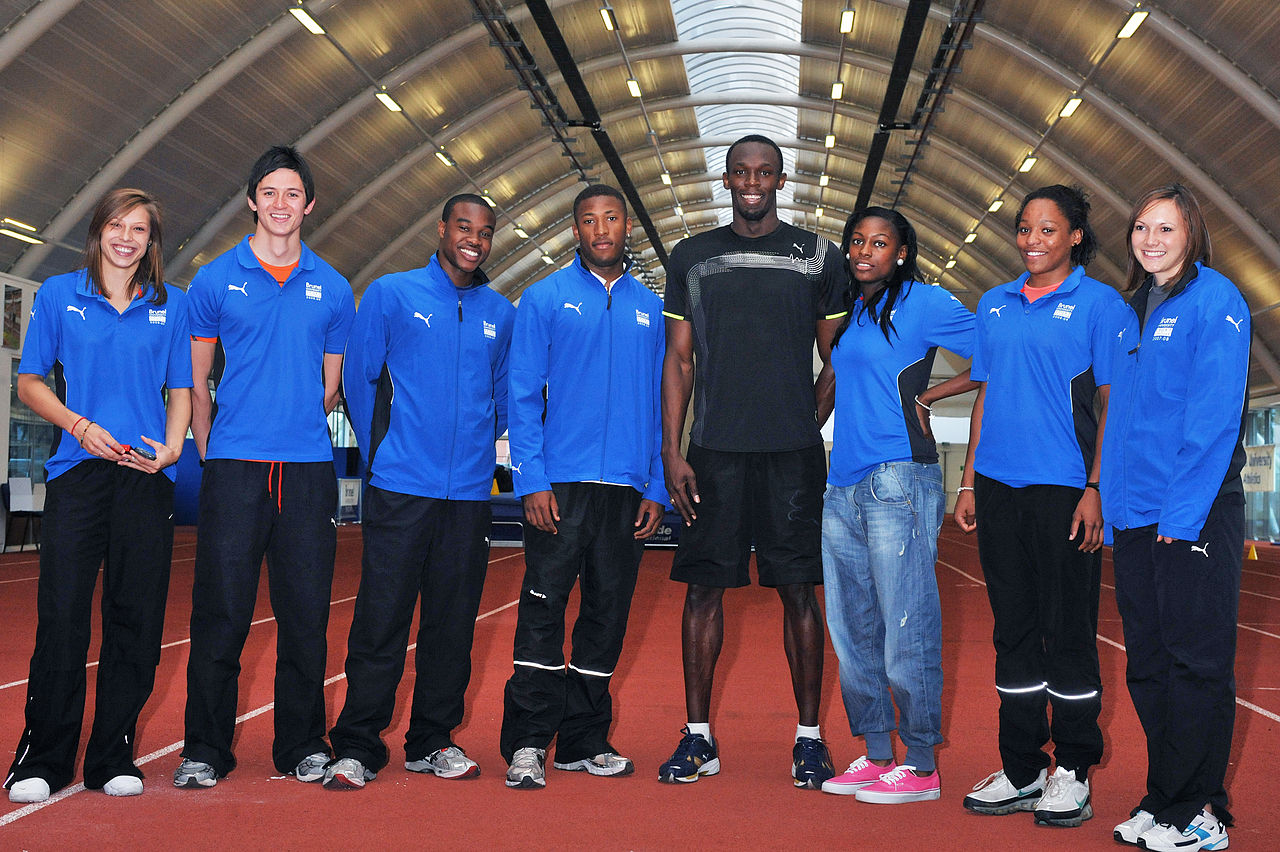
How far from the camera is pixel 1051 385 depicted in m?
4.10

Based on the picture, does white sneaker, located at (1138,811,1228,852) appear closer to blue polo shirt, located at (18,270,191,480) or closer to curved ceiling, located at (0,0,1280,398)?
blue polo shirt, located at (18,270,191,480)

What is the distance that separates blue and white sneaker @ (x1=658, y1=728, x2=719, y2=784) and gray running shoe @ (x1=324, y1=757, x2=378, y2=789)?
3.60 feet

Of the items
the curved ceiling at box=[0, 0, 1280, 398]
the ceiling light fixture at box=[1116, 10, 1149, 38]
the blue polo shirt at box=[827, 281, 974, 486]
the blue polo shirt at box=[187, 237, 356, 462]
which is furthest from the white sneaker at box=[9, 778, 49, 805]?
the ceiling light fixture at box=[1116, 10, 1149, 38]

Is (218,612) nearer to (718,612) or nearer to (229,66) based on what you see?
(718,612)

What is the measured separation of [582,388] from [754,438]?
69cm

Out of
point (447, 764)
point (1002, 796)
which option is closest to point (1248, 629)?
point (1002, 796)

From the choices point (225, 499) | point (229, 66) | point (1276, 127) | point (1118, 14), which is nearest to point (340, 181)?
point (229, 66)

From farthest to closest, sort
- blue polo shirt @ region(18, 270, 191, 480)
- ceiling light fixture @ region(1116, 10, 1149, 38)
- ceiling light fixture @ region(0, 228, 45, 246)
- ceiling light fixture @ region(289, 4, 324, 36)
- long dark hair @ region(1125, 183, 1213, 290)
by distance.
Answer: ceiling light fixture @ region(0, 228, 45, 246), ceiling light fixture @ region(289, 4, 324, 36), ceiling light fixture @ region(1116, 10, 1149, 38), blue polo shirt @ region(18, 270, 191, 480), long dark hair @ region(1125, 183, 1213, 290)

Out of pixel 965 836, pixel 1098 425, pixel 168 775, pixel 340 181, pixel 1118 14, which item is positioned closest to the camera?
pixel 965 836

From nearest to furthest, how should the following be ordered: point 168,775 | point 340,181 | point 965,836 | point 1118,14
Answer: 1. point 965,836
2. point 168,775
3. point 1118,14
4. point 340,181

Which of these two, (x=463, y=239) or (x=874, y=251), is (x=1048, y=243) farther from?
(x=463, y=239)

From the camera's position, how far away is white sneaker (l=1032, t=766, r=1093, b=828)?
12.9 ft

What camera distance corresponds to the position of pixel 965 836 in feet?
12.5

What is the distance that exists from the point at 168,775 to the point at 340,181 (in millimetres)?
23102
